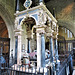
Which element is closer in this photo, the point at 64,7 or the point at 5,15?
the point at 5,15

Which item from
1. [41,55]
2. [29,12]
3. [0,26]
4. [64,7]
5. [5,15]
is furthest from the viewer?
[0,26]

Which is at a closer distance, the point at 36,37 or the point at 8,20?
the point at 8,20

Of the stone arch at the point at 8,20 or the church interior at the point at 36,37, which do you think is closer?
the church interior at the point at 36,37

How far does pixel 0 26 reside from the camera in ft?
37.9

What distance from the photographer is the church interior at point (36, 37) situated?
3.76 m

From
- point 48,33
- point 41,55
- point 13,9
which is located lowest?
point 41,55

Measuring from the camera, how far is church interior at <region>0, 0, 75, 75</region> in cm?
376

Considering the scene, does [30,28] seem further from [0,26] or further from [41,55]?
[0,26]

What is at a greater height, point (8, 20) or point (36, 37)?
point (8, 20)

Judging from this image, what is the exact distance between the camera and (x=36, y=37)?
820 centimetres

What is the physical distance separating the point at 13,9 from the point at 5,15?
35.6 inches

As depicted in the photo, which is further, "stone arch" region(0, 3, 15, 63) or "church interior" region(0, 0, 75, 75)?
"stone arch" region(0, 3, 15, 63)

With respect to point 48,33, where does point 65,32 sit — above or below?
above

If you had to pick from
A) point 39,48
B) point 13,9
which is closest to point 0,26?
point 13,9
